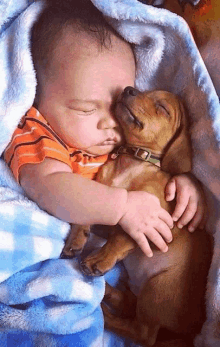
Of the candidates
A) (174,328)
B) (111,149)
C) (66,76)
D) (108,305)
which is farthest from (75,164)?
(174,328)

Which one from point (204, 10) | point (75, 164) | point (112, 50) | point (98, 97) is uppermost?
point (204, 10)

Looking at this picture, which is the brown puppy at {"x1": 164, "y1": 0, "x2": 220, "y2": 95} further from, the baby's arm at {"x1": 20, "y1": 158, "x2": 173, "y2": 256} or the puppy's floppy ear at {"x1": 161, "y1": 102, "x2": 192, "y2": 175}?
the baby's arm at {"x1": 20, "y1": 158, "x2": 173, "y2": 256}

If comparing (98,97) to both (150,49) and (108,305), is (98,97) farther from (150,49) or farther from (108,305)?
(108,305)

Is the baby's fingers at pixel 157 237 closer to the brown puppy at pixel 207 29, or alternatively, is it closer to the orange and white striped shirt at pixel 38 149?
the orange and white striped shirt at pixel 38 149

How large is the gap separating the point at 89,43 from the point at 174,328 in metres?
0.93

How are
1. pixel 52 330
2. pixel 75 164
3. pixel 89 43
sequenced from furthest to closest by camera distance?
pixel 75 164 → pixel 89 43 → pixel 52 330

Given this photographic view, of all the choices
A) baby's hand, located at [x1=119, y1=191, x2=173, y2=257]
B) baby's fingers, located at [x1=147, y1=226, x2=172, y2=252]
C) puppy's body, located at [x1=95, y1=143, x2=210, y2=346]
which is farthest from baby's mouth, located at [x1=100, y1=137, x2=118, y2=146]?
baby's fingers, located at [x1=147, y1=226, x2=172, y2=252]

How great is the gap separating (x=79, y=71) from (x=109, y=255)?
1.86ft

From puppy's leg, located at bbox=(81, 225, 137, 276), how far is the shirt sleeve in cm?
28

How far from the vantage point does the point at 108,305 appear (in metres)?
1.31

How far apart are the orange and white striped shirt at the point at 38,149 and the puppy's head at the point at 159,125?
18 centimetres

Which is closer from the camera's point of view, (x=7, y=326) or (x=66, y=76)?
(x=7, y=326)

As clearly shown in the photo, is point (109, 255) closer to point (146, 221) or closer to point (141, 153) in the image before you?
point (146, 221)

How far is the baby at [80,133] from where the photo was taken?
1128mm
